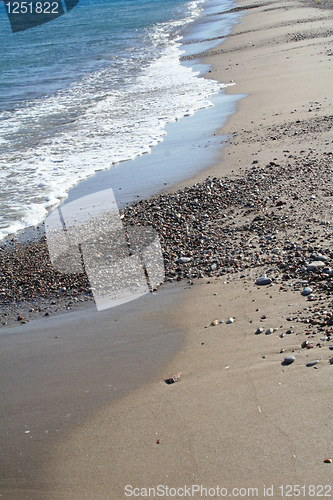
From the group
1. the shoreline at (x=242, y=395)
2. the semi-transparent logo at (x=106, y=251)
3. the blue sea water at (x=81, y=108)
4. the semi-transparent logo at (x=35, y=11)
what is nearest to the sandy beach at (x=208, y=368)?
the shoreline at (x=242, y=395)

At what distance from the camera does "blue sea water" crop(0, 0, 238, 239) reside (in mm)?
8586

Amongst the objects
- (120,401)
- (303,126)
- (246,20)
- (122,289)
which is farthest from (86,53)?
(120,401)

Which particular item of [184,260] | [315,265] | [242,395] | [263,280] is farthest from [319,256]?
[242,395]

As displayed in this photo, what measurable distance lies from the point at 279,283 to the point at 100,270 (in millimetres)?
2225

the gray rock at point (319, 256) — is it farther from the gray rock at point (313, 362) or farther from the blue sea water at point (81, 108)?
the blue sea water at point (81, 108)

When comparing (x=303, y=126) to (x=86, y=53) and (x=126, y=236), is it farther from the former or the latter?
(x=86, y=53)

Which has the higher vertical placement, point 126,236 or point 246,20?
point 246,20

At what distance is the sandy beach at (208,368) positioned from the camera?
8.57 ft

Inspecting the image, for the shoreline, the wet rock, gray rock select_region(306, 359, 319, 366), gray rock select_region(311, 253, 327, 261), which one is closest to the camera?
the shoreline

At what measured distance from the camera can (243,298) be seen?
4.19 meters

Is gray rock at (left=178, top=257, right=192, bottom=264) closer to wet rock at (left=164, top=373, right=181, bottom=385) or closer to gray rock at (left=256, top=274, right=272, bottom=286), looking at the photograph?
gray rock at (left=256, top=274, right=272, bottom=286)

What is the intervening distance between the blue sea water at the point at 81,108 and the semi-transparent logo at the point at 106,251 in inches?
36.4

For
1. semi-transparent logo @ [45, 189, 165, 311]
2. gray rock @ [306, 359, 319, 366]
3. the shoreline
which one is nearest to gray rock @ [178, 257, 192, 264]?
semi-transparent logo @ [45, 189, 165, 311]

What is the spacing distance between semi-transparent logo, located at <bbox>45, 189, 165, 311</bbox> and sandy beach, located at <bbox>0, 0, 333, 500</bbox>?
0.21m
